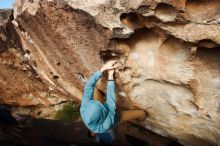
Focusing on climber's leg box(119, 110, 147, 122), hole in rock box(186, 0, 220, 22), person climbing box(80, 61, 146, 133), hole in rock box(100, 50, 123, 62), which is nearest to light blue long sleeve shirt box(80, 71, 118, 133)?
person climbing box(80, 61, 146, 133)

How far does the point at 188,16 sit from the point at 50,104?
164 inches

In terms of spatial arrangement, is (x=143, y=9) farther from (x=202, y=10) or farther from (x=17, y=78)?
(x=17, y=78)

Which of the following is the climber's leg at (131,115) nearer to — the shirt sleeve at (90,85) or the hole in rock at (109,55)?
the shirt sleeve at (90,85)

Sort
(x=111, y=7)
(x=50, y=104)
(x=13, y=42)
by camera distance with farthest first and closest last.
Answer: (x=50, y=104) < (x=13, y=42) < (x=111, y=7)

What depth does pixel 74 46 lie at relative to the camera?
15.4ft

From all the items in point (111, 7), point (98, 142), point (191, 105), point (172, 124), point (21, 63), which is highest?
point (111, 7)

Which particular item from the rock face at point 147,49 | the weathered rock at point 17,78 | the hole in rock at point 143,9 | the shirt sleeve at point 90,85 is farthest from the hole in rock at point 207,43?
the weathered rock at point 17,78

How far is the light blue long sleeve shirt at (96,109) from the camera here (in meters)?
4.29

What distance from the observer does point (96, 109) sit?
4.25 m

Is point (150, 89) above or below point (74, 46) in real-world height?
below

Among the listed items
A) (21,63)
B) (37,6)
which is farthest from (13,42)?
(37,6)

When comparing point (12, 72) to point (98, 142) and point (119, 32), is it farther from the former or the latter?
point (119, 32)

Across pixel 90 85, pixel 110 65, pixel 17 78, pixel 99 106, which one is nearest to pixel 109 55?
pixel 110 65

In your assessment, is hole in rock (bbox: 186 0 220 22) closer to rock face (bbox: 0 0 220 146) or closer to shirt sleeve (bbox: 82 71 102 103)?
rock face (bbox: 0 0 220 146)
